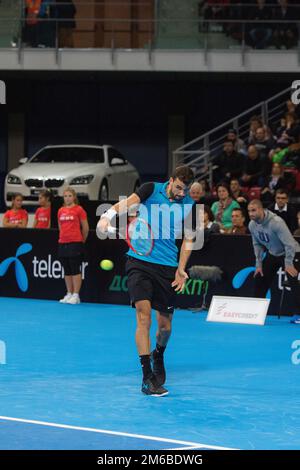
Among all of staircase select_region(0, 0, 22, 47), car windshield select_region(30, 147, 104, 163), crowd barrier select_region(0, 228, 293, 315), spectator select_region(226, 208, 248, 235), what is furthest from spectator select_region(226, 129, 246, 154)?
staircase select_region(0, 0, 22, 47)

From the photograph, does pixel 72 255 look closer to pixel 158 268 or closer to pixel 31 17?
pixel 158 268

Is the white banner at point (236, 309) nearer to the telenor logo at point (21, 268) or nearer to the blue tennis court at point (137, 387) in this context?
the blue tennis court at point (137, 387)

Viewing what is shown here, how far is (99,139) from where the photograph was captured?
33188 mm

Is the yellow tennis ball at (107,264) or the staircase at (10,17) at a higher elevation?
the staircase at (10,17)

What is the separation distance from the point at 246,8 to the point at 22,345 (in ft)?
45.1

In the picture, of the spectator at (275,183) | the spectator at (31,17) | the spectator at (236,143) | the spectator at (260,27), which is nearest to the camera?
the spectator at (275,183)

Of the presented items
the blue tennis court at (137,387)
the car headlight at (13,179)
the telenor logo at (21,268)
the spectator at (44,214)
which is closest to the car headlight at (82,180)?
the car headlight at (13,179)

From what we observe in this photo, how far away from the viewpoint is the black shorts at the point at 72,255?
19.0m

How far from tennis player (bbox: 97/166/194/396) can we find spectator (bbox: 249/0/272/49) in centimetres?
1526

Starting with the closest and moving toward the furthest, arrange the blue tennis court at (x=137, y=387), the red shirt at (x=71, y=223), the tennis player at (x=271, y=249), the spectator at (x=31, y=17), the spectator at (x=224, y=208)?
the blue tennis court at (x=137, y=387) → the tennis player at (x=271, y=249) → the red shirt at (x=71, y=223) → the spectator at (x=224, y=208) → the spectator at (x=31, y=17)

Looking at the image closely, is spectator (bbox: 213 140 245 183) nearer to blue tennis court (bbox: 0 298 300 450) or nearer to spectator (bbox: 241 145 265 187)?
spectator (bbox: 241 145 265 187)

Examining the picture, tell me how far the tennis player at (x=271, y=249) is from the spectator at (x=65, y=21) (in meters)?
10.9

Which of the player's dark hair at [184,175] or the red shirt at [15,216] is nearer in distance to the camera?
the player's dark hair at [184,175]
